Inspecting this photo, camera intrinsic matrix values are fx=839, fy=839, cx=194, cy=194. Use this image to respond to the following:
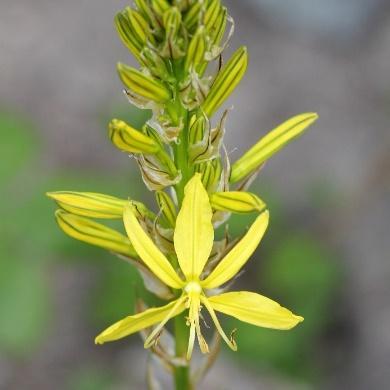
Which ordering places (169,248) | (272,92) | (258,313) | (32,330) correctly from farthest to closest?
(272,92)
(32,330)
(169,248)
(258,313)

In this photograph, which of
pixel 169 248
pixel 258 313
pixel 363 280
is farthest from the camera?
pixel 363 280

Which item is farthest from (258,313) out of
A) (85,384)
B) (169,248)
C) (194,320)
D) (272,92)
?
(272,92)

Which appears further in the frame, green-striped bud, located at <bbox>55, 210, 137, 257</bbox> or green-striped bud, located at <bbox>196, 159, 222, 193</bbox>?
green-striped bud, located at <bbox>55, 210, 137, 257</bbox>

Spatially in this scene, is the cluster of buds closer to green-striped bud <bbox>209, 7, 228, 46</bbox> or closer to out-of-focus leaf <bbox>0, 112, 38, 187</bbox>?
green-striped bud <bbox>209, 7, 228, 46</bbox>

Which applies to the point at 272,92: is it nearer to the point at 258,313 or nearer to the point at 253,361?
the point at 253,361

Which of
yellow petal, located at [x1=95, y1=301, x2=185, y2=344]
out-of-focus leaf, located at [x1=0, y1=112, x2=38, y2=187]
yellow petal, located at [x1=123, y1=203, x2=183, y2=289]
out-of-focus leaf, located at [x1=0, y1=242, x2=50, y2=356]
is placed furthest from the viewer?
out-of-focus leaf, located at [x1=0, y1=112, x2=38, y2=187]

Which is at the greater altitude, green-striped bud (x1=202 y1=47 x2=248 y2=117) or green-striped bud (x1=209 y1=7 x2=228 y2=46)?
green-striped bud (x1=209 y1=7 x2=228 y2=46)

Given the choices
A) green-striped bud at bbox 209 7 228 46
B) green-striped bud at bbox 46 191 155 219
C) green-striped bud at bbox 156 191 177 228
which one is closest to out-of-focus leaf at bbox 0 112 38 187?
green-striped bud at bbox 46 191 155 219
